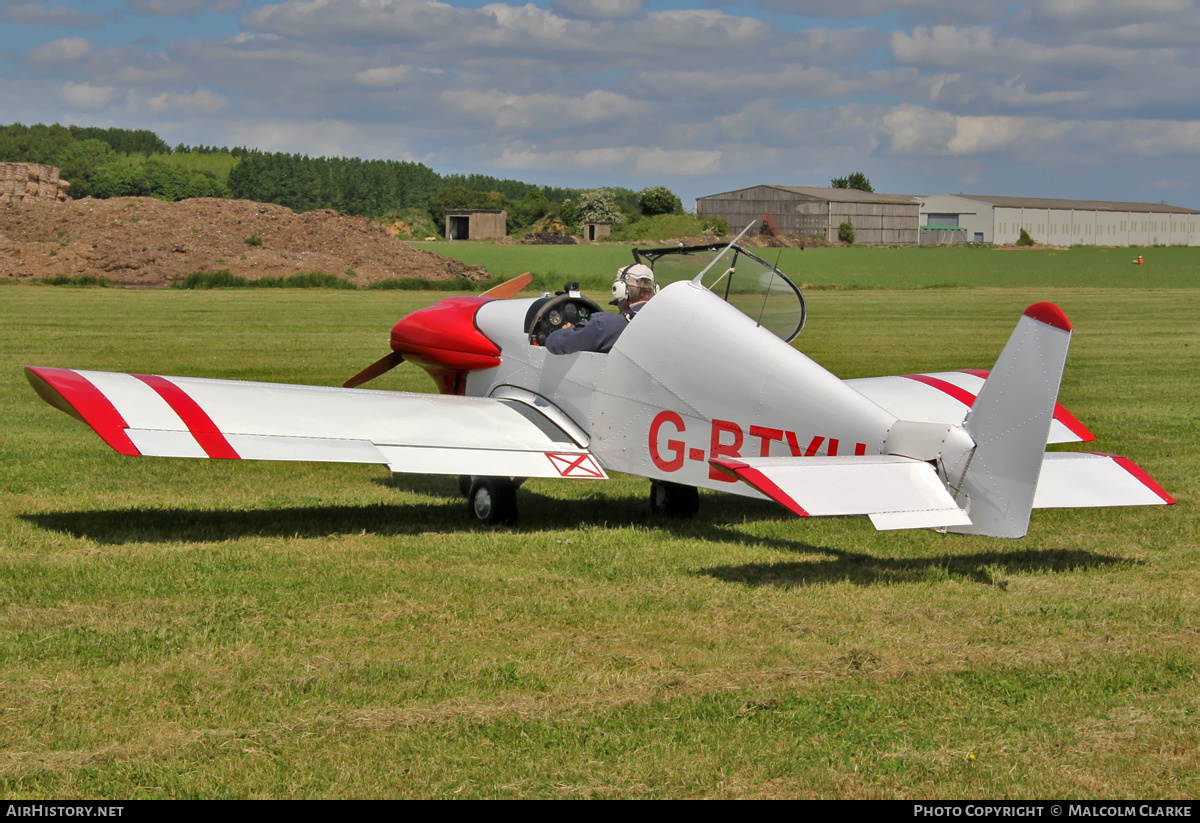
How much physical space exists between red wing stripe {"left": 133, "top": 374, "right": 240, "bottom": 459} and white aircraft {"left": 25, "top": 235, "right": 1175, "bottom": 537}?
0.01 m

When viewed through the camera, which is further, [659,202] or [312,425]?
Result: [659,202]

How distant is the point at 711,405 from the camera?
7152 millimetres

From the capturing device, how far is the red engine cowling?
30.8 feet

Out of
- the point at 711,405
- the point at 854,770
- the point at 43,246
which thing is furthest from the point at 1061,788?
the point at 43,246

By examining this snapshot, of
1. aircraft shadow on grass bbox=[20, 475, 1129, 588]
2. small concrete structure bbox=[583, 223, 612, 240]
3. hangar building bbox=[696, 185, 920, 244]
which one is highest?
hangar building bbox=[696, 185, 920, 244]

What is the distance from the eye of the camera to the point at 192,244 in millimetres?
50656

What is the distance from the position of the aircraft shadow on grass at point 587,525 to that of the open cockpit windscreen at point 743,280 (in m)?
1.46

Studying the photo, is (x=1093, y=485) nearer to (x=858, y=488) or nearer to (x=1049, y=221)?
(x=858, y=488)

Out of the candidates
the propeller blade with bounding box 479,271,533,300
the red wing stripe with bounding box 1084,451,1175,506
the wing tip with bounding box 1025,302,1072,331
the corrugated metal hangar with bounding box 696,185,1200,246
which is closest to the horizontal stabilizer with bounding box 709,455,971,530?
the wing tip with bounding box 1025,302,1072,331

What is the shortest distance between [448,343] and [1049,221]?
448 feet

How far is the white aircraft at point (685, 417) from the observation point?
223 inches

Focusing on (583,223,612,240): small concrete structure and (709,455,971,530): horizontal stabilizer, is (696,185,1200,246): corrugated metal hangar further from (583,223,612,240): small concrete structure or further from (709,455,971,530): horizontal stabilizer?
(709,455,971,530): horizontal stabilizer

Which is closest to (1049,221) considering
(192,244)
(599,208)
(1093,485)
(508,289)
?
(599,208)

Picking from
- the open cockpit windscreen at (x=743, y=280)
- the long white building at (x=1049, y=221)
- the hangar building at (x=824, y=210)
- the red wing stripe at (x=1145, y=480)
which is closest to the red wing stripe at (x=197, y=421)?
the open cockpit windscreen at (x=743, y=280)
